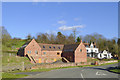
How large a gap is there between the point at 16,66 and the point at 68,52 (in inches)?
1203

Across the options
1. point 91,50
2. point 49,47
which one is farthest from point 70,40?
point 49,47

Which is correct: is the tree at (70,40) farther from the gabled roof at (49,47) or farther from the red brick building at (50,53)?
the red brick building at (50,53)

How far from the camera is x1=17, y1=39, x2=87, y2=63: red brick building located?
177 ft

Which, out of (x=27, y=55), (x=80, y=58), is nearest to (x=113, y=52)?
(x=80, y=58)

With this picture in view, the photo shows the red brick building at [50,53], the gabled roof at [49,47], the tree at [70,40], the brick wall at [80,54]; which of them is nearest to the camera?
the red brick building at [50,53]

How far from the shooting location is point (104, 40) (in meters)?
96.6

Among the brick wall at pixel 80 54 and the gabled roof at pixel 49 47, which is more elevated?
the gabled roof at pixel 49 47

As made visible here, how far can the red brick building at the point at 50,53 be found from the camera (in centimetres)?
5400

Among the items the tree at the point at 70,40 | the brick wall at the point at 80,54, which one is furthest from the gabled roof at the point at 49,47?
the tree at the point at 70,40

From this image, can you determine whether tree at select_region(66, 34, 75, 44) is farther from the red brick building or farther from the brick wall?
the brick wall

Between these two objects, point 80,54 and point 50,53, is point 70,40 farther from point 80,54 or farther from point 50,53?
point 80,54

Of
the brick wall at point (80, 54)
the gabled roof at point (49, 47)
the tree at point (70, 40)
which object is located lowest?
the brick wall at point (80, 54)

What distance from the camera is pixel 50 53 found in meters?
59.1

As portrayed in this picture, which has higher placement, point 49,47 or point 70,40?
point 70,40
